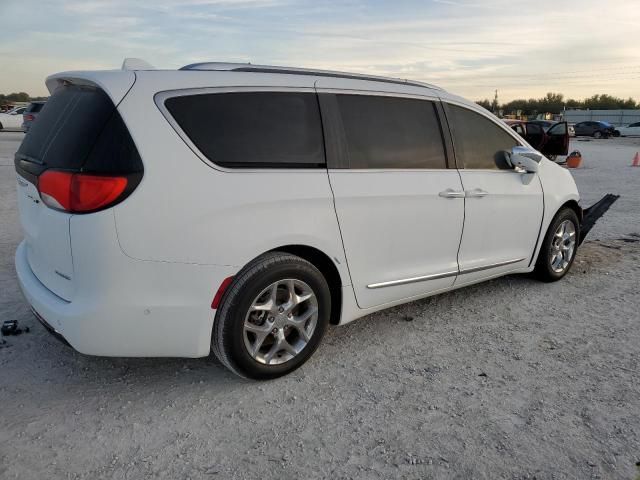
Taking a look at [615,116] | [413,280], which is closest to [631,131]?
[615,116]

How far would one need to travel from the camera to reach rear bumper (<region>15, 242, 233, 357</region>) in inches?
106

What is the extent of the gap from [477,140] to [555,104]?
279 ft

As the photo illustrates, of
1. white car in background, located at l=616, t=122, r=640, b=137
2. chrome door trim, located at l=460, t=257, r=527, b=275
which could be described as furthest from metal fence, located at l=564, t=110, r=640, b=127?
chrome door trim, located at l=460, t=257, r=527, b=275

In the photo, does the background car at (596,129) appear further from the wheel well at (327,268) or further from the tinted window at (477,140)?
the wheel well at (327,268)

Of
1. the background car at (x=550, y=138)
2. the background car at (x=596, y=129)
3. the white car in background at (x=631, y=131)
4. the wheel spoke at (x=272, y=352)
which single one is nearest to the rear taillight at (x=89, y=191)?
the wheel spoke at (x=272, y=352)

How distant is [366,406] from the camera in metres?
3.01

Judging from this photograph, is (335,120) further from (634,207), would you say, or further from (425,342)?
(634,207)

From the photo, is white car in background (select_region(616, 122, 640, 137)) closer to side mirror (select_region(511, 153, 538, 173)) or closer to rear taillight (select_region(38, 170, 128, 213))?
side mirror (select_region(511, 153, 538, 173))

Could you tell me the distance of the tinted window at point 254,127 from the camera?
115 inches

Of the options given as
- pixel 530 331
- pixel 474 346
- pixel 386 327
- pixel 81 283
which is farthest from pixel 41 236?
pixel 530 331

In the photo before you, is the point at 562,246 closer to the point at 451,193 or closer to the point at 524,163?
the point at 524,163

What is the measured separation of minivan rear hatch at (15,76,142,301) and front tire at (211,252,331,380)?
803 mm

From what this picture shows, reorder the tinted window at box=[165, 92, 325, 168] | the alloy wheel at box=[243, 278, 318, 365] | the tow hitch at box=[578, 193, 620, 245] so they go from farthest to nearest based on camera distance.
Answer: the tow hitch at box=[578, 193, 620, 245] → the alloy wheel at box=[243, 278, 318, 365] → the tinted window at box=[165, 92, 325, 168]

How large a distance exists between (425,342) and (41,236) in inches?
101
